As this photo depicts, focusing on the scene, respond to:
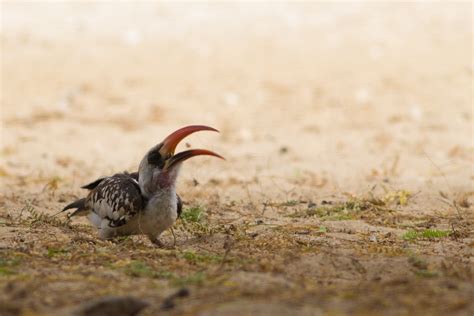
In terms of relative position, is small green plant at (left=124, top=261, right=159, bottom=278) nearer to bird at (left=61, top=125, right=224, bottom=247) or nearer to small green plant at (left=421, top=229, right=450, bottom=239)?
bird at (left=61, top=125, right=224, bottom=247)

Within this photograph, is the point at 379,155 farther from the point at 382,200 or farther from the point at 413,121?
the point at 382,200

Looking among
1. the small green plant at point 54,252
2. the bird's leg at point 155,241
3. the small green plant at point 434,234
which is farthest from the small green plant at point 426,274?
the small green plant at point 54,252

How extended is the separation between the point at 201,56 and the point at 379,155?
6.29 metres

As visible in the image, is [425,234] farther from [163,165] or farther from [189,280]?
[189,280]

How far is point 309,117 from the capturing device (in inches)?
559

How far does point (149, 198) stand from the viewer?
6.07 metres

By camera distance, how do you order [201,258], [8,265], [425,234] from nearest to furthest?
1. [8,265]
2. [201,258]
3. [425,234]

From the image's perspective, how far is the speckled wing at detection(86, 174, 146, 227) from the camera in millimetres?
6008

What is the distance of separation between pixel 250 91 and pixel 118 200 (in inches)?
376

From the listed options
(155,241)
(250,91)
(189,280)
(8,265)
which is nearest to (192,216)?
(155,241)

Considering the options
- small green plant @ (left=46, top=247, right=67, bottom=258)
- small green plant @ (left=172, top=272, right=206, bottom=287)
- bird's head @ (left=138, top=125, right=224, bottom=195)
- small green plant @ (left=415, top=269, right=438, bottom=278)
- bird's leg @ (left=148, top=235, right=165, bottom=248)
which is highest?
bird's head @ (left=138, top=125, right=224, bottom=195)

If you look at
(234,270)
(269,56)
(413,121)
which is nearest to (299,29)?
(269,56)

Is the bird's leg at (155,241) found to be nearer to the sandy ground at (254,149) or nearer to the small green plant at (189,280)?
the sandy ground at (254,149)

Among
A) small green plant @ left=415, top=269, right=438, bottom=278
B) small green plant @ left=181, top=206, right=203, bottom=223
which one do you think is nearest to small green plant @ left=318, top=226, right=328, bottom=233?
small green plant @ left=181, top=206, right=203, bottom=223
